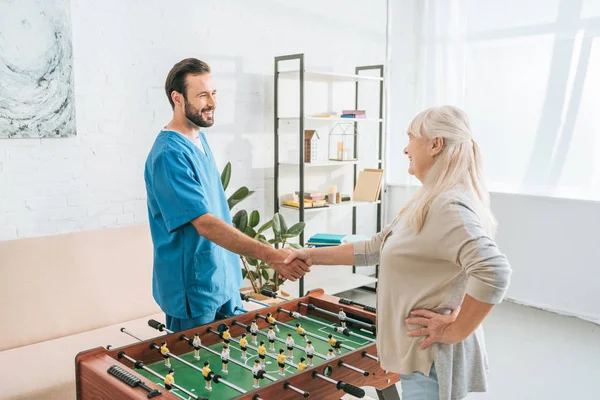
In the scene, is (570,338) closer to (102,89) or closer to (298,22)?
(298,22)

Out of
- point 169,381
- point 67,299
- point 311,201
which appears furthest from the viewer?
point 311,201

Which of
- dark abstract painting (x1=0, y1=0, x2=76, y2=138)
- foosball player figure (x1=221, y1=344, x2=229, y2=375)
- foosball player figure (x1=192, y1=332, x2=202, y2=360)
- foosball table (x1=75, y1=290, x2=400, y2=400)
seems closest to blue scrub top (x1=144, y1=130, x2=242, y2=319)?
foosball table (x1=75, y1=290, x2=400, y2=400)

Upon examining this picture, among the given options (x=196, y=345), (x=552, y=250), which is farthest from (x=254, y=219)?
(x=552, y=250)

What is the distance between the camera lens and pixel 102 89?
10.8ft

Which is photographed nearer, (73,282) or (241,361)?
(241,361)

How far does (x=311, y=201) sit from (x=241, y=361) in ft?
8.33

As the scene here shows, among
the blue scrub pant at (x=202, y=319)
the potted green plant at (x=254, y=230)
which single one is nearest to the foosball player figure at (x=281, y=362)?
the blue scrub pant at (x=202, y=319)

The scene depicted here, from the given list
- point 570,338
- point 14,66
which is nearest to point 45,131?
point 14,66

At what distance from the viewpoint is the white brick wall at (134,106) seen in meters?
3.10

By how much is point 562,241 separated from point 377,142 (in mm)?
1800

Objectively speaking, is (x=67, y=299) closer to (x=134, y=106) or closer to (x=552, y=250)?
(x=134, y=106)

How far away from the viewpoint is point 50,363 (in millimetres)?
2451

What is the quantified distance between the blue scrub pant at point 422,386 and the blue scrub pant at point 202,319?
84cm

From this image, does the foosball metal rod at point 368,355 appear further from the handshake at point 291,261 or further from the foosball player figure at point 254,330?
the handshake at point 291,261
